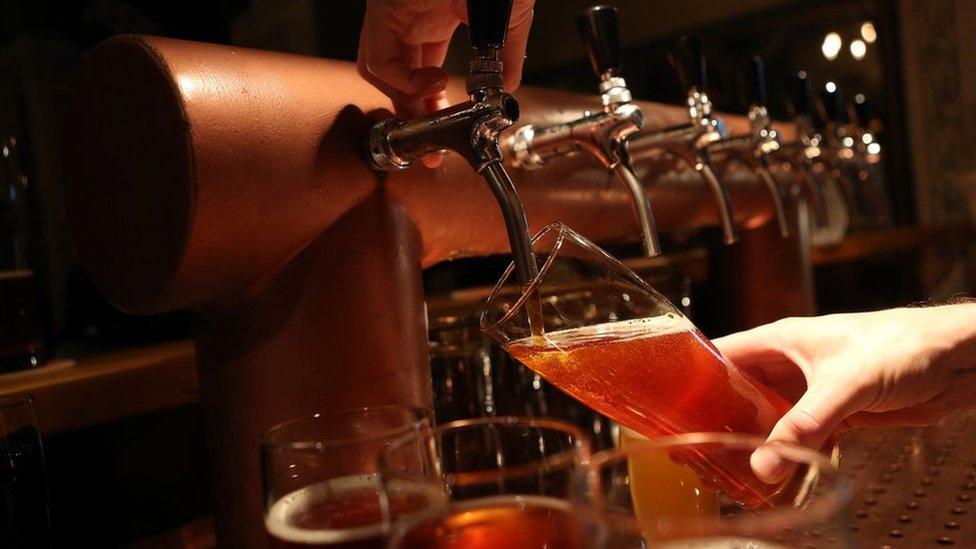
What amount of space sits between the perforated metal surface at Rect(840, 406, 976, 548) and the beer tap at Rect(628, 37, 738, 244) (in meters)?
0.37

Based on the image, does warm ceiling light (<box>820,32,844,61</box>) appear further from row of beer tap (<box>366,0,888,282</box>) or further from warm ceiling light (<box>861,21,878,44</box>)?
row of beer tap (<box>366,0,888,282</box>)

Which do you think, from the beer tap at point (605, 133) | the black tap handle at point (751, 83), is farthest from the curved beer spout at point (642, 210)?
the black tap handle at point (751, 83)

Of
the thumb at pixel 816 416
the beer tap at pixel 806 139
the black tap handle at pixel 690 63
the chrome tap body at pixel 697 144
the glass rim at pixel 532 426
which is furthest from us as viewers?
the beer tap at pixel 806 139

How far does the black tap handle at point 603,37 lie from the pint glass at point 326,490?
660 mm

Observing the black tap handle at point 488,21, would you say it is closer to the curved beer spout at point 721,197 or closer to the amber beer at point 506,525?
the amber beer at point 506,525

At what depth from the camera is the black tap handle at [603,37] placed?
1.09m

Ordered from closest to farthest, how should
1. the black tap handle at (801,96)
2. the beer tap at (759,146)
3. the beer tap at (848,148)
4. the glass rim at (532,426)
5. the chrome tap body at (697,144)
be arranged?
the glass rim at (532,426) → the chrome tap body at (697,144) → the beer tap at (759,146) → the black tap handle at (801,96) → the beer tap at (848,148)

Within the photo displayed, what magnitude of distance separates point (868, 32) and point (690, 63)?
142 inches

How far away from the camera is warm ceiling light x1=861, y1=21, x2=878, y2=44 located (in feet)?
14.7

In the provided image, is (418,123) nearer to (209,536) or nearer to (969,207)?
(209,536)

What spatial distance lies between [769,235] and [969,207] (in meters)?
3.00

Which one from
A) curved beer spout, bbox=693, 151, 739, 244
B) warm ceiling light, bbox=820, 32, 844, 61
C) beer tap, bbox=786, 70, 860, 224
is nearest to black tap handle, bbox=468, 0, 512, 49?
curved beer spout, bbox=693, 151, 739, 244

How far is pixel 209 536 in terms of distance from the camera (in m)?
1.17

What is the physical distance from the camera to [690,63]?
55.9 inches
